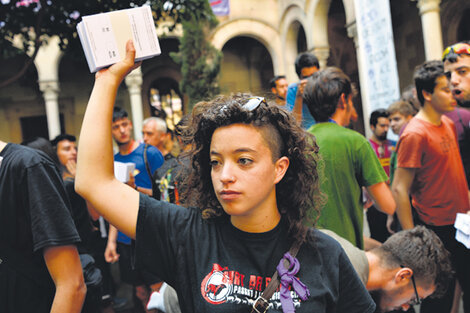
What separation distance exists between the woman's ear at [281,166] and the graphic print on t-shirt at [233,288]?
0.32m

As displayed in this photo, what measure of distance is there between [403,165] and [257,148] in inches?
81.3

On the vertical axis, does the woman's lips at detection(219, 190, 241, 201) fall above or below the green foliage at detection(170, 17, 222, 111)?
below

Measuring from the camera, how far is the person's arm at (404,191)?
3.01 meters

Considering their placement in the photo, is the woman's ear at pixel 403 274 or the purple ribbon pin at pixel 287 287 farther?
the woman's ear at pixel 403 274

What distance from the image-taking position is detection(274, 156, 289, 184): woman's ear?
1.36m

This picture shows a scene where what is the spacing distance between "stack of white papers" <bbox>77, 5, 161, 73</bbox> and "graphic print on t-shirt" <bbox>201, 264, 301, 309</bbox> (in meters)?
0.71

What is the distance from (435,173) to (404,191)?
248 mm

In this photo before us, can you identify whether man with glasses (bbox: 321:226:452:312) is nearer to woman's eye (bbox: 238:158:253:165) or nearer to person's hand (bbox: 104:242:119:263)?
woman's eye (bbox: 238:158:253:165)

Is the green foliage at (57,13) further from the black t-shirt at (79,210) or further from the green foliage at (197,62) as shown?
the green foliage at (197,62)

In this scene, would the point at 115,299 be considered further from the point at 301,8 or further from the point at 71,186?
the point at 301,8

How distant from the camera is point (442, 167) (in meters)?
2.97

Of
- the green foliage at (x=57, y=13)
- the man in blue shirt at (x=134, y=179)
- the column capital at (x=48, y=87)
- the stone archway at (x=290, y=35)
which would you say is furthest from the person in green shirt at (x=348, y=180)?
the column capital at (x=48, y=87)

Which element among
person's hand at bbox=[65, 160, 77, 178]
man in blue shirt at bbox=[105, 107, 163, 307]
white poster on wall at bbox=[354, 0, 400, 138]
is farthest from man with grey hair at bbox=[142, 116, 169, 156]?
white poster on wall at bbox=[354, 0, 400, 138]

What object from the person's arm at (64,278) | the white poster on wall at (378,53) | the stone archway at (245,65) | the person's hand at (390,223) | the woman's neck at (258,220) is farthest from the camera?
the stone archway at (245,65)
